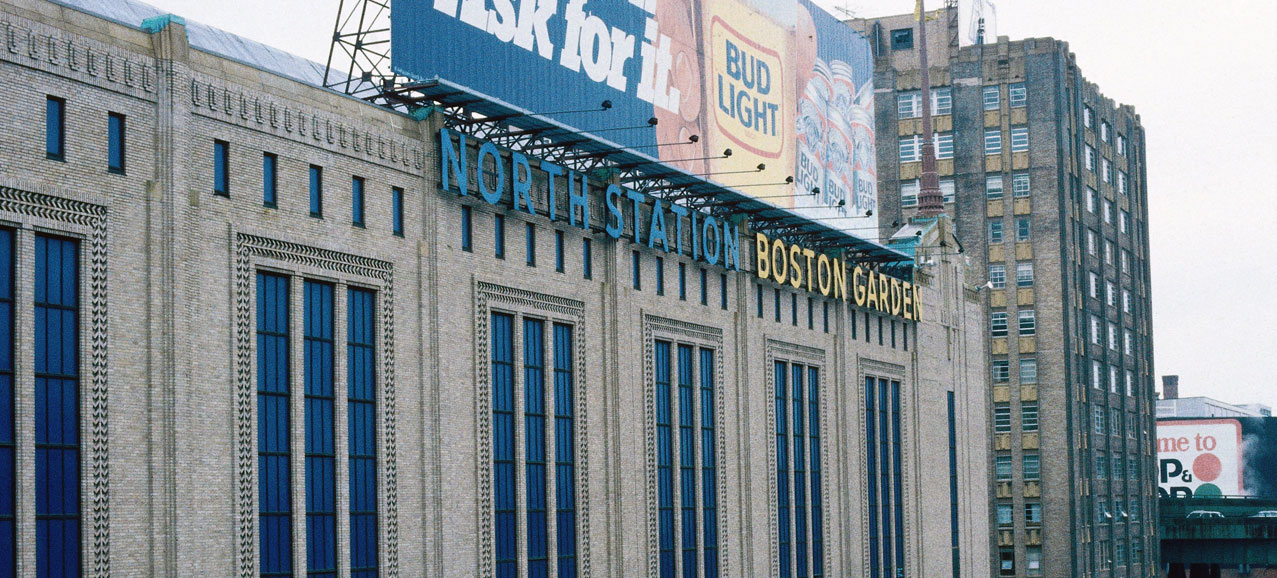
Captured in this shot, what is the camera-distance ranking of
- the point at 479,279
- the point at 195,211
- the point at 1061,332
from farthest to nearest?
the point at 1061,332 < the point at 479,279 < the point at 195,211

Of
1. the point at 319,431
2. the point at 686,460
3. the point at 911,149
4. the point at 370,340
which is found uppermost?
the point at 911,149

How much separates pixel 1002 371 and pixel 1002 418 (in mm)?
3478

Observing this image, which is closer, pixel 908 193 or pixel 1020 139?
pixel 1020 139

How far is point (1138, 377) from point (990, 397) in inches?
893

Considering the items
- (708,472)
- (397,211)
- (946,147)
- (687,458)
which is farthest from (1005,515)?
(397,211)

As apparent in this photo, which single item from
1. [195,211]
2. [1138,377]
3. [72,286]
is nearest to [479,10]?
[195,211]

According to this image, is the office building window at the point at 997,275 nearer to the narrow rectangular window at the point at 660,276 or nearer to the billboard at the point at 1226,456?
the narrow rectangular window at the point at 660,276

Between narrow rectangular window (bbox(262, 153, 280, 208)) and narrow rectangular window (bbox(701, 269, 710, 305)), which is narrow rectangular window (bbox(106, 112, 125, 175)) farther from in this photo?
narrow rectangular window (bbox(701, 269, 710, 305))

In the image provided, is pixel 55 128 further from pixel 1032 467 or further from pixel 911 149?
pixel 1032 467

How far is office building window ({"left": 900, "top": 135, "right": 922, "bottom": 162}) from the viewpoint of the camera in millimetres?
130500

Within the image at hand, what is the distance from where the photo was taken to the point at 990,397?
128 metres

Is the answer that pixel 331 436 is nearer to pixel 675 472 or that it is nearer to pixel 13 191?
pixel 13 191

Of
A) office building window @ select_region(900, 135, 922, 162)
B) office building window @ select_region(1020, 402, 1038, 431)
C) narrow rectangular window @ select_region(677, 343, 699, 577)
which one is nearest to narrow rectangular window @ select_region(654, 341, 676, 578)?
narrow rectangular window @ select_region(677, 343, 699, 577)

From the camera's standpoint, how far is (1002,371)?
128 m
